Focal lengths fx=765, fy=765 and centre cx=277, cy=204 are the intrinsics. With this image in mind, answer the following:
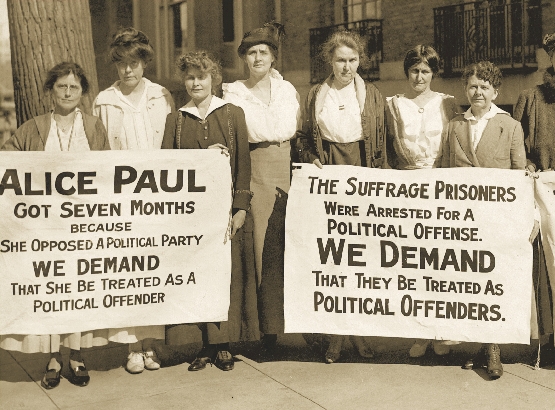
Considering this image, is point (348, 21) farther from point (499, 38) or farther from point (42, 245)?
point (42, 245)

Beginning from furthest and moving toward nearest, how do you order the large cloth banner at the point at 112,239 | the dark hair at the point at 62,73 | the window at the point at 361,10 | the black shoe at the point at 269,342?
the window at the point at 361,10 < the black shoe at the point at 269,342 < the dark hair at the point at 62,73 < the large cloth banner at the point at 112,239

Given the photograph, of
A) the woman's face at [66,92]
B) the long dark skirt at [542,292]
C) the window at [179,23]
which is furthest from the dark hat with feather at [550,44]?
the window at [179,23]

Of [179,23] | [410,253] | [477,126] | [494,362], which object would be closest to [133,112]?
[410,253]

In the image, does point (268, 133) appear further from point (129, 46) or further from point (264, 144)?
point (129, 46)

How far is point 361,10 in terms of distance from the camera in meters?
14.1

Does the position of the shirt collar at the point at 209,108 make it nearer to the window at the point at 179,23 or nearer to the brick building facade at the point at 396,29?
the brick building facade at the point at 396,29

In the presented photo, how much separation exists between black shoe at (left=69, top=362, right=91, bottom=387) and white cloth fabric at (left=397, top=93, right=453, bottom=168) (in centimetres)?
241

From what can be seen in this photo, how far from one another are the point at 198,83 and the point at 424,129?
1435 millimetres

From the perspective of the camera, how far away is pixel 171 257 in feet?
15.2

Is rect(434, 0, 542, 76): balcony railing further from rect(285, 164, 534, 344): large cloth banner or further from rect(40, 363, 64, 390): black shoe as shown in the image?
rect(40, 363, 64, 390): black shoe

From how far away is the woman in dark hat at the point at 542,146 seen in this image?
4.74m

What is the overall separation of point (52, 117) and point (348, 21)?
1048 cm

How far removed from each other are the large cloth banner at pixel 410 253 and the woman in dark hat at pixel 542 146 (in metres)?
0.22

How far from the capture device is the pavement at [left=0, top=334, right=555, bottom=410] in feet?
13.8
